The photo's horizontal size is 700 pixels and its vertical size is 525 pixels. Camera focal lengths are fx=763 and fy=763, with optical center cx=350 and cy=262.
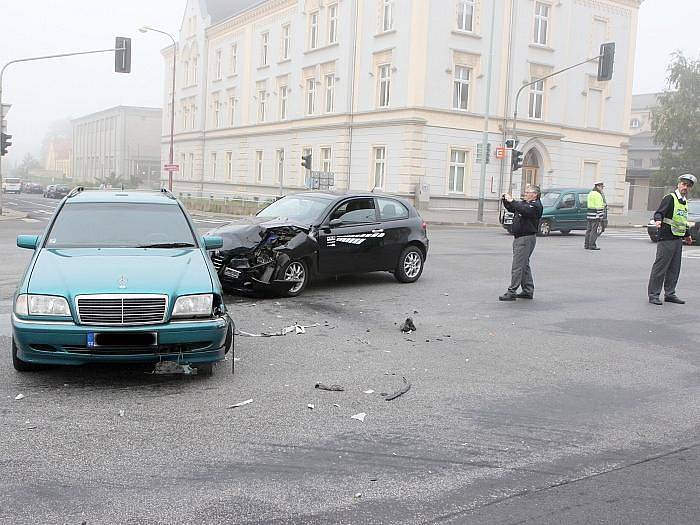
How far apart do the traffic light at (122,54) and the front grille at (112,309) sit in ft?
79.6

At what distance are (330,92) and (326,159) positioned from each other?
12.4ft

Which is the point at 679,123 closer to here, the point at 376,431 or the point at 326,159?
the point at 326,159

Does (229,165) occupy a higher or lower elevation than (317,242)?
higher

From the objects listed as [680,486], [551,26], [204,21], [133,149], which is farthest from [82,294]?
[133,149]

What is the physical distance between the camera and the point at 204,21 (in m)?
59.5

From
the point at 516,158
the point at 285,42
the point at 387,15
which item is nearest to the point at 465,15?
the point at 387,15

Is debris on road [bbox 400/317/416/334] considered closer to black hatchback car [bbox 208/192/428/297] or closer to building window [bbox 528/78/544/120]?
black hatchback car [bbox 208/192/428/297]

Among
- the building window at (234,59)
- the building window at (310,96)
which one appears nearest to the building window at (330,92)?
the building window at (310,96)

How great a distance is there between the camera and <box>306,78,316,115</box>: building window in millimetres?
43875

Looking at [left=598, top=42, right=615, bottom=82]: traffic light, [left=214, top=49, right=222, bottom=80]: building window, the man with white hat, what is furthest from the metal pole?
[left=214, top=49, right=222, bottom=80]: building window

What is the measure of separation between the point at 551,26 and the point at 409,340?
118 feet

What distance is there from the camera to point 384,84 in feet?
125

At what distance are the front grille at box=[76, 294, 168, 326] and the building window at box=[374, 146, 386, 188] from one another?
106 feet

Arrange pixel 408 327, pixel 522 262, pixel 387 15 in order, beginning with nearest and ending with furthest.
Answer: pixel 408 327
pixel 522 262
pixel 387 15
